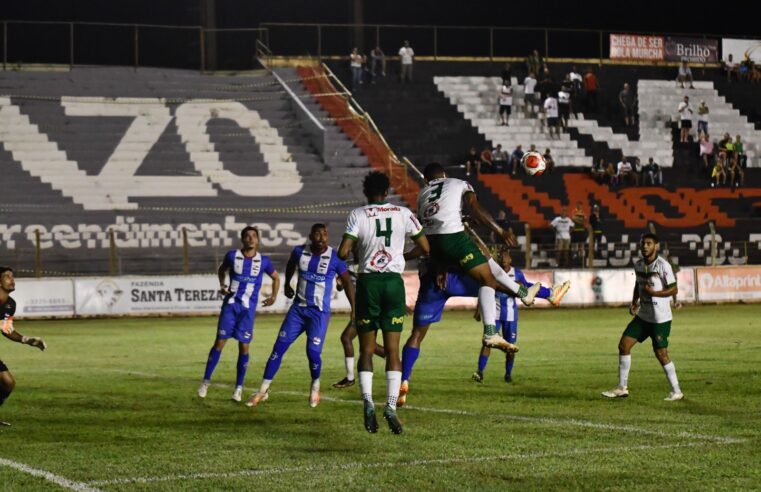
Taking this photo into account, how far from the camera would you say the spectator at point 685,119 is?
5162cm

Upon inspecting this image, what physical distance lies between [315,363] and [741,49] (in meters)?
47.9

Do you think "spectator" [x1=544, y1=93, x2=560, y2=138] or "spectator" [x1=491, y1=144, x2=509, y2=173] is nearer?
"spectator" [x1=491, y1=144, x2=509, y2=173]

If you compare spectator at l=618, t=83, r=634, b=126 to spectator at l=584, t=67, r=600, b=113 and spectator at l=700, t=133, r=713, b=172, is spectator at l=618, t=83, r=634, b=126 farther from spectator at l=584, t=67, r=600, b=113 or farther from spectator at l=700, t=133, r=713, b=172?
spectator at l=700, t=133, r=713, b=172

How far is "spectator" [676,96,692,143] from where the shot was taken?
51.6m

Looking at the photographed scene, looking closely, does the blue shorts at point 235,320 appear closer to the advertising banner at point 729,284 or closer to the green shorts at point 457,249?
the green shorts at point 457,249

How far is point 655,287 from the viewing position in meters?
15.3

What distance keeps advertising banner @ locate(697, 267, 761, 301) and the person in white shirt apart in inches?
164

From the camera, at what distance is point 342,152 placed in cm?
4653

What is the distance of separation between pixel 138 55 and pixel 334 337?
86.4ft

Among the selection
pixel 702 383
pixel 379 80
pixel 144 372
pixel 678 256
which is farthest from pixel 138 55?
pixel 702 383

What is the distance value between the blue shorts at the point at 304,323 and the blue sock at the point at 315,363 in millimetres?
217

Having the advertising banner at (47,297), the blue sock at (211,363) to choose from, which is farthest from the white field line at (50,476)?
the advertising banner at (47,297)

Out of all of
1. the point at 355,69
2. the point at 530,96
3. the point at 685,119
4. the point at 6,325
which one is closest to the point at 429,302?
the point at 6,325

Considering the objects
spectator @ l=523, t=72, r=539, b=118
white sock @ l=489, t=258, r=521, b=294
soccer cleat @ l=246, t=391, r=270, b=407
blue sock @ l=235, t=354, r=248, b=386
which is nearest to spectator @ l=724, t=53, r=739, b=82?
spectator @ l=523, t=72, r=539, b=118
